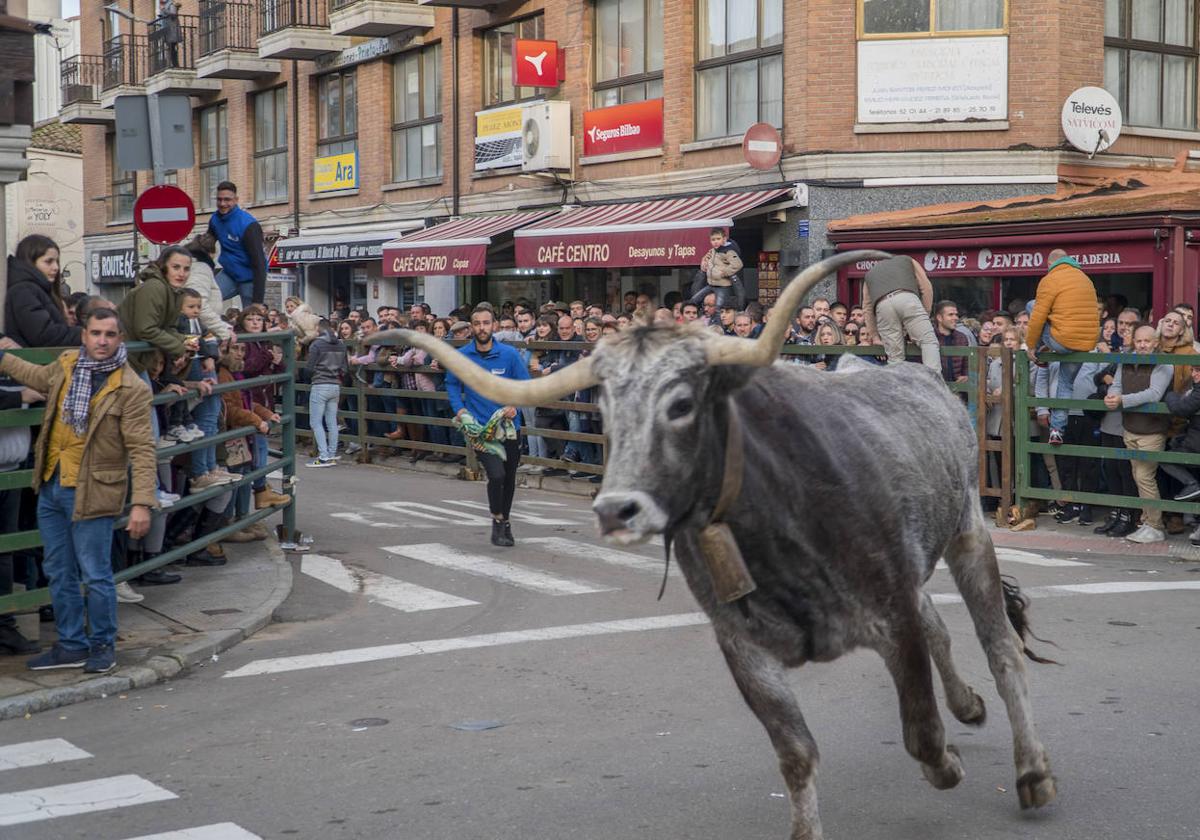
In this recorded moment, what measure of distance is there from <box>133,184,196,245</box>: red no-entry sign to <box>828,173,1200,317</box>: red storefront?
8848mm

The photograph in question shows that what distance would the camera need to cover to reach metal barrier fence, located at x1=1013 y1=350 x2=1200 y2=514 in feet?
40.6

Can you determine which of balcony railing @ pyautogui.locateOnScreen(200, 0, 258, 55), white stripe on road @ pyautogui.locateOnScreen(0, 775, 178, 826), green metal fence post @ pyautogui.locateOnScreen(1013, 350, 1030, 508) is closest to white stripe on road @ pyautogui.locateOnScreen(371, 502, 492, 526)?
green metal fence post @ pyautogui.locateOnScreen(1013, 350, 1030, 508)

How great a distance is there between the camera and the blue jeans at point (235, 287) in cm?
1450

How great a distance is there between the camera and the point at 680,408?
4.72 metres

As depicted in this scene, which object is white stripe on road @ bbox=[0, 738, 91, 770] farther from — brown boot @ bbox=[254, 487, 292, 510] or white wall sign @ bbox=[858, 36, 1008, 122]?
white wall sign @ bbox=[858, 36, 1008, 122]

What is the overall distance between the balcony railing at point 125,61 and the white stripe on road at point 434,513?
95.4ft

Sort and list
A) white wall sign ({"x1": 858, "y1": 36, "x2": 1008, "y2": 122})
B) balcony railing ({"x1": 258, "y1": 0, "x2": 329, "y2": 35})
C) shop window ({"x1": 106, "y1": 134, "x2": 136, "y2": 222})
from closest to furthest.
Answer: white wall sign ({"x1": 858, "y1": 36, "x2": 1008, "y2": 122}) → balcony railing ({"x1": 258, "y1": 0, "x2": 329, "y2": 35}) → shop window ({"x1": 106, "y1": 134, "x2": 136, "y2": 222})

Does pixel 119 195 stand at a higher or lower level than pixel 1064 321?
higher

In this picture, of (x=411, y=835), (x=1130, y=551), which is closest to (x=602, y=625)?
(x=411, y=835)

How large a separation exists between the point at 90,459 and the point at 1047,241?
44.4 feet

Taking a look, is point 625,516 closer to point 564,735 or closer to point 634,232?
point 564,735

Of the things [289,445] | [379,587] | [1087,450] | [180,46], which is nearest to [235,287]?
[289,445]

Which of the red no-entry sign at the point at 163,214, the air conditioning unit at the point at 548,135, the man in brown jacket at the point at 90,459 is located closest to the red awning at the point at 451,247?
the air conditioning unit at the point at 548,135

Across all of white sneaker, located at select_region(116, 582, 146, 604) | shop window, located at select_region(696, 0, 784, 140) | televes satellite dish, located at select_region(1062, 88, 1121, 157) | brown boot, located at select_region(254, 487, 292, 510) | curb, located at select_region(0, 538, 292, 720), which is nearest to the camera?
curb, located at select_region(0, 538, 292, 720)
